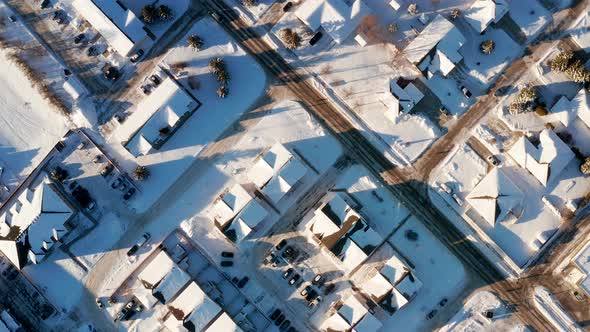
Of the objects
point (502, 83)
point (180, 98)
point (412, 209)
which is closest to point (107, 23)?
point (180, 98)

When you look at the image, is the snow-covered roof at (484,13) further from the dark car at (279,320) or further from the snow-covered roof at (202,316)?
the snow-covered roof at (202,316)

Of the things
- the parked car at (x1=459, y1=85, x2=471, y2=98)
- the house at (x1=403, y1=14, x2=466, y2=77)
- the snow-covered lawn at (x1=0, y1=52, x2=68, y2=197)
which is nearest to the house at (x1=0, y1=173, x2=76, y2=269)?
the snow-covered lawn at (x1=0, y1=52, x2=68, y2=197)

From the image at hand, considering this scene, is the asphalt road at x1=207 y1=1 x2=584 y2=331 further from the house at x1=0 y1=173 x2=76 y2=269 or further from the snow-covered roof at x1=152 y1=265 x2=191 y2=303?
the house at x1=0 y1=173 x2=76 y2=269

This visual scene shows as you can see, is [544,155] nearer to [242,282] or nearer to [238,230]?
[238,230]

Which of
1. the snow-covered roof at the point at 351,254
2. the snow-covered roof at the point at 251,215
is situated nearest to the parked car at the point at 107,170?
the snow-covered roof at the point at 251,215

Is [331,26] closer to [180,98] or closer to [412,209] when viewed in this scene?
[180,98]

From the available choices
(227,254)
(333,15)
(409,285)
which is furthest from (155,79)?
(409,285)

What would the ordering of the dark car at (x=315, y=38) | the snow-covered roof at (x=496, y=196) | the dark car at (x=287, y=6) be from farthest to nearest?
the dark car at (x=287, y=6)
the dark car at (x=315, y=38)
the snow-covered roof at (x=496, y=196)
